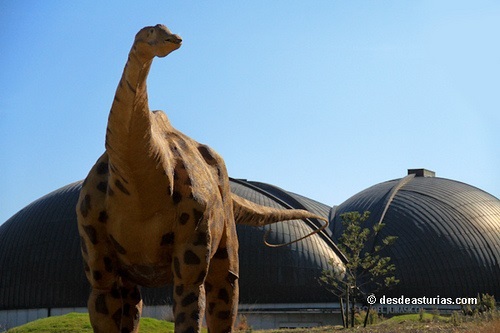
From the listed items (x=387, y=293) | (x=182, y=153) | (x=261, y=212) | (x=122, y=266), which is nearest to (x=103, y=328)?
(x=122, y=266)

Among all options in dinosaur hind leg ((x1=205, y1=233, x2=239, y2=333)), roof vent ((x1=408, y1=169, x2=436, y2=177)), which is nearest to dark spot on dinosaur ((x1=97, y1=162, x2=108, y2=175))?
dinosaur hind leg ((x1=205, y1=233, x2=239, y2=333))

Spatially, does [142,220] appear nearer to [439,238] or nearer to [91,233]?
[91,233]

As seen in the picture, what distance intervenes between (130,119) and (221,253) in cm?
256

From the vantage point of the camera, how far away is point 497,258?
4828 centimetres

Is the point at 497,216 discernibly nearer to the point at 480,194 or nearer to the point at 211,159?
the point at 480,194

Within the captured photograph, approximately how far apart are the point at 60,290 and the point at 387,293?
721 inches

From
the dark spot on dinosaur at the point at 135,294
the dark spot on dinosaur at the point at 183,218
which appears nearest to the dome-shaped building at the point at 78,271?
the dark spot on dinosaur at the point at 135,294

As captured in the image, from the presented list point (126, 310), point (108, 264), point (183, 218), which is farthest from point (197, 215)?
point (126, 310)

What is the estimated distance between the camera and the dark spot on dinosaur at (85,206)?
793 centimetres

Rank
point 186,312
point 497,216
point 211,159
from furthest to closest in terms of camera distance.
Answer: point 497,216 < point 211,159 < point 186,312

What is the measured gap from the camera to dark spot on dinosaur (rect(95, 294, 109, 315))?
7941 mm

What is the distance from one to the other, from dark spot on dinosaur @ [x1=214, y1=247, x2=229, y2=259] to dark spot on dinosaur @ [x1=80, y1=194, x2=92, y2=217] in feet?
5.70

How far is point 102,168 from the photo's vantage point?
812 centimetres

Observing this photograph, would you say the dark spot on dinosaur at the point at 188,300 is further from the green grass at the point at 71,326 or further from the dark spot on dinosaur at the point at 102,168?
the green grass at the point at 71,326
